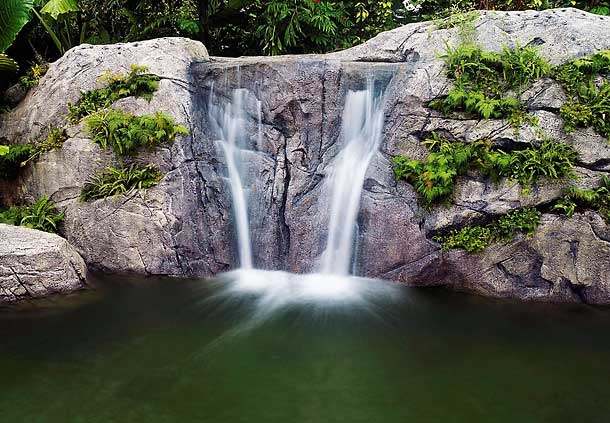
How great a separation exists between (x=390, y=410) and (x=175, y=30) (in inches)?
441

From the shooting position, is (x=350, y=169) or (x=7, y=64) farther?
(x=7, y=64)

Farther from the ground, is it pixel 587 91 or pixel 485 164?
pixel 587 91

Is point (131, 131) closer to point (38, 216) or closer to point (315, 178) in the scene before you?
point (38, 216)

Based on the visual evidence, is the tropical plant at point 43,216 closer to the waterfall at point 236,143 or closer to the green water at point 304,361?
the green water at point 304,361

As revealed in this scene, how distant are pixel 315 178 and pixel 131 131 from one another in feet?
9.77

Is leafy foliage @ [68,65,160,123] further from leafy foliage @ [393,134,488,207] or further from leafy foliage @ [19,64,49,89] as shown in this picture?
leafy foliage @ [393,134,488,207]

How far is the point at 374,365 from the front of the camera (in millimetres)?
5348

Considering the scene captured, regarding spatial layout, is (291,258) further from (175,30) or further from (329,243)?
(175,30)

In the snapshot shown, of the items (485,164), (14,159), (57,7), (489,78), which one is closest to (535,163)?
(485,164)

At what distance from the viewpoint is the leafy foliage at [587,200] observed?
6.77m

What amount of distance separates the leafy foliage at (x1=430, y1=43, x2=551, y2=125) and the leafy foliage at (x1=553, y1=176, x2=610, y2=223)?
1.25 metres

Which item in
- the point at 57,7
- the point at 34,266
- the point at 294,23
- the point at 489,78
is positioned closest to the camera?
the point at 34,266

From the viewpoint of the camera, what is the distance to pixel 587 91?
7203 mm

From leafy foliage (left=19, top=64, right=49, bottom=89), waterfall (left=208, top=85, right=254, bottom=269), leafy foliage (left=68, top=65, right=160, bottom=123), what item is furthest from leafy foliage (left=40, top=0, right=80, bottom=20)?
waterfall (left=208, top=85, right=254, bottom=269)
